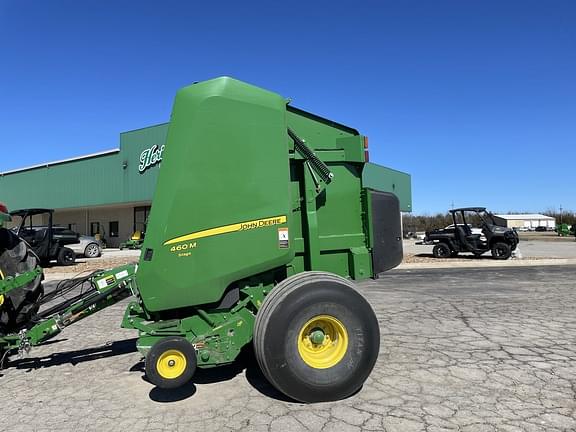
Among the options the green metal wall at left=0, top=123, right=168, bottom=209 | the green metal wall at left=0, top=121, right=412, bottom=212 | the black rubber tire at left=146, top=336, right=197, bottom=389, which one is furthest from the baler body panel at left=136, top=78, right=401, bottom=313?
the green metal wall at left=0, top=123, right=168, bottom=209

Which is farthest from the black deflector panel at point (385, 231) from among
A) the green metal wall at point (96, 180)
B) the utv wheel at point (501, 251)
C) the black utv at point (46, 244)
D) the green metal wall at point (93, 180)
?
the green metal wall at point (93, 180)

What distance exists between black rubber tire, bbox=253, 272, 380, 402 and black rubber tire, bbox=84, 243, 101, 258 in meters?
21.2

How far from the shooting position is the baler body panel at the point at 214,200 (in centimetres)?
376

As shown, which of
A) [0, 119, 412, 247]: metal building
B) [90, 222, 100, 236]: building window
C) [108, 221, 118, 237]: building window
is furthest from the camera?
[90, 222, 100, 236]: building window

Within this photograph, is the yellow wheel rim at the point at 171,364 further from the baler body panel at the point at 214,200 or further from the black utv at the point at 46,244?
the black utv at the point at 46,244

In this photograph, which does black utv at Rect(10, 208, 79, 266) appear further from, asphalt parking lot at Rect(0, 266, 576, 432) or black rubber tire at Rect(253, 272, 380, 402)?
black rubber tire at Rect(253, 272, 380, 402)

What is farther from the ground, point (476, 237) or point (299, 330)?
point (476, 237)

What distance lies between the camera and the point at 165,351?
11.9 feet

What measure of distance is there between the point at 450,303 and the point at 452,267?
8.91 m

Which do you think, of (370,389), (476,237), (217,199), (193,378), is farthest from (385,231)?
(476,237)

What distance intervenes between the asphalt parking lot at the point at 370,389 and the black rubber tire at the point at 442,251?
1390cm

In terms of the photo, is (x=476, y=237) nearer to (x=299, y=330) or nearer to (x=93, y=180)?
(x=299, y=330)

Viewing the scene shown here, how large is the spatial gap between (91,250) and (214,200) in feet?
69.5

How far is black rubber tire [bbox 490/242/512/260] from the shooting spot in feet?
62.0
